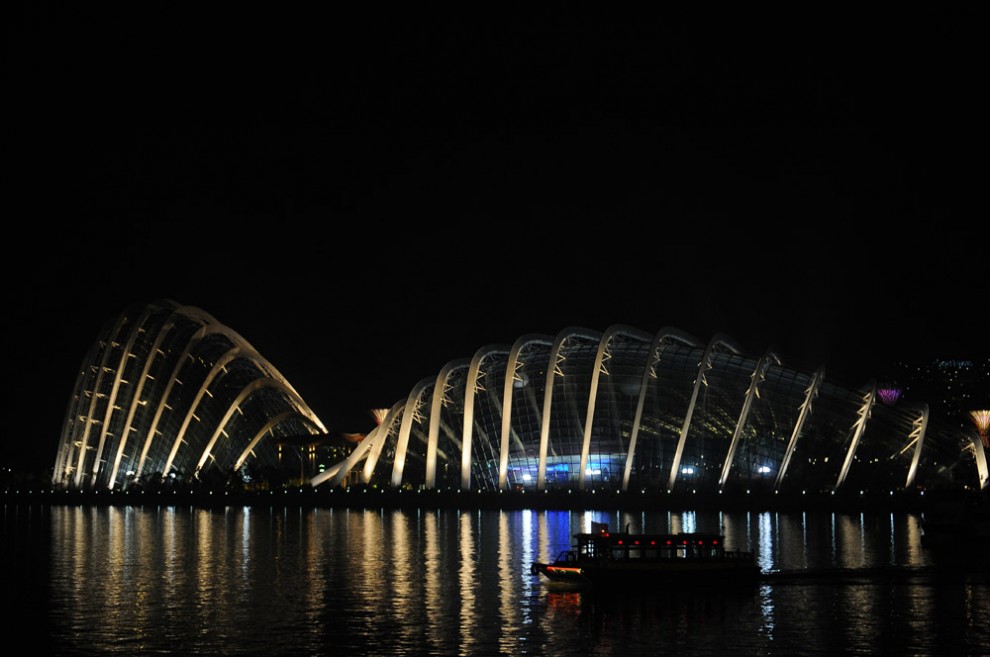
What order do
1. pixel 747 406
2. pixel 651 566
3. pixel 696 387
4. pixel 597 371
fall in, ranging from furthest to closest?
1. pixel 597 371
2. pixel 696 387
3. pixel 747 406
4. pixel 651 566

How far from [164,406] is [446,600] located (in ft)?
379

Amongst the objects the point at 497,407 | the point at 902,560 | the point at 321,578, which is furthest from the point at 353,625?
the point at 497,407

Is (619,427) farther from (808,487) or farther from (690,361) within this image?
(808,487)

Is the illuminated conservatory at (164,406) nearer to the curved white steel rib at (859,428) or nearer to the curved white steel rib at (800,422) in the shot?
the curved white steel rib at (800,422)

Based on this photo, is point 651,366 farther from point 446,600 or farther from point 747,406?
point 446,600

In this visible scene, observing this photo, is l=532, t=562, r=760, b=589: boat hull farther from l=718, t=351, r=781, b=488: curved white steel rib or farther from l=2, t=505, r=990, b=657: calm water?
l=718, t=351, r=781, b=488: curved white steel rib

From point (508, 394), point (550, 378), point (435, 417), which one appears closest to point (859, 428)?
point (550, 378)

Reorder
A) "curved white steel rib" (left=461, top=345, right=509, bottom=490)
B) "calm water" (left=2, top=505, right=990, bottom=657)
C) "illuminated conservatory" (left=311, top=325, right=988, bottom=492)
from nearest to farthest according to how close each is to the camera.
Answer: "calm water" (left=2, top=505, right=990, bottom=657) → "illuminated conservatory" (left=311, top=325, right=988, bottom=492) → "curved white steel rib" (left=461, top=345, right=509, bottom=490)

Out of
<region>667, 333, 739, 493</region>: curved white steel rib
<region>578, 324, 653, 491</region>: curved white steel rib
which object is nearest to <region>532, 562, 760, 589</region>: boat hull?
<region>667, 333, 739, 493</region>: curved white steel rib

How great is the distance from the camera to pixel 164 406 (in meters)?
167

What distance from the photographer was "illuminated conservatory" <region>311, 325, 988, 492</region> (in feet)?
413

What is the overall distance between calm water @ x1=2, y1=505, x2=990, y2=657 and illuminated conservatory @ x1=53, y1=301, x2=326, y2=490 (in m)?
72.9

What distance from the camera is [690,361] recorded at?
135750 mm

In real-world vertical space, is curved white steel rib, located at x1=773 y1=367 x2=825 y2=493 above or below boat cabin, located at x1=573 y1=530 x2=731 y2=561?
above
